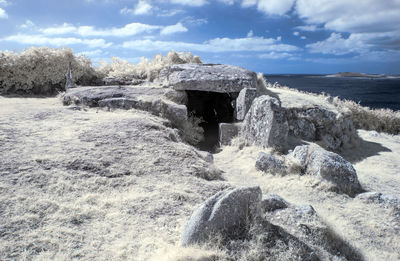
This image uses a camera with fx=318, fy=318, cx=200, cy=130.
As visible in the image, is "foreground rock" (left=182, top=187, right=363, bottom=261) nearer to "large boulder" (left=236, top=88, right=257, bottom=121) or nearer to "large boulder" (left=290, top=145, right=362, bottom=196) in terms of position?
"large boulder" (left=290, top=145, right=362, bottom=196)

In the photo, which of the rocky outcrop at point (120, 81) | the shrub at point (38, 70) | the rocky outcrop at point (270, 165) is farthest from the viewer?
the rocky outcrop at point (120, 81)

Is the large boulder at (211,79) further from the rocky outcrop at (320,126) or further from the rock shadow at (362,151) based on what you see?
the rock shadow at (362,151)

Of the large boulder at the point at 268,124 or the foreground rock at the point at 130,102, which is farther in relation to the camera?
the foreground rock at the point at 130,102

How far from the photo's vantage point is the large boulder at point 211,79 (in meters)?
10.8

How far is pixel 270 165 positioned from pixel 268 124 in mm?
1598

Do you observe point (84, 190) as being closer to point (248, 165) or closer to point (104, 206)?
point (104, 206)

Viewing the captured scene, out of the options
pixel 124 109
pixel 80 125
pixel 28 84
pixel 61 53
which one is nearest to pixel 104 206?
pixel 80 125

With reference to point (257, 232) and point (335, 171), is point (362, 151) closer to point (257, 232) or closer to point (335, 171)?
point (335, 171)

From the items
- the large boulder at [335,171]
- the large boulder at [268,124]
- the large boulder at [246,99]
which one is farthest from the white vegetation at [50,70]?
the large boulder at [335,171]

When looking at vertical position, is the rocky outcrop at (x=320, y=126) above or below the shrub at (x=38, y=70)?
below

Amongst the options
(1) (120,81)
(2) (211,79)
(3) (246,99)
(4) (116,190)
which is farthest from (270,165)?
(1) (120,81)

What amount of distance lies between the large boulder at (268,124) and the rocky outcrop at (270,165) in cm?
118

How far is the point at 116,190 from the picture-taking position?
5035 mm

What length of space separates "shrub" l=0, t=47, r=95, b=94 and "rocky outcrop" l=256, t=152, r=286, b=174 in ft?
29.0
